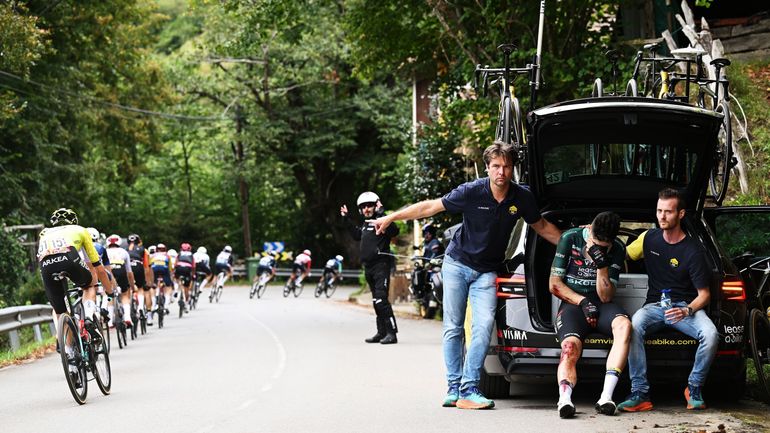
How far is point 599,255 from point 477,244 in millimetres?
966

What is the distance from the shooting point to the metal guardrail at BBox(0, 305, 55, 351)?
18578 millimetres

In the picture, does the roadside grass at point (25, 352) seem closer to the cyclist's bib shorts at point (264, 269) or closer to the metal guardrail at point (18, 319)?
the metal guardrail at point (18, 319)

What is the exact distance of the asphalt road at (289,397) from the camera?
9117 mm

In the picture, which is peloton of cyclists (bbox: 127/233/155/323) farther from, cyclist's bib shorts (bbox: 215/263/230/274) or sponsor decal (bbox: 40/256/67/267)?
cyclist's bib shorts (bbox: 215/263/230/274)

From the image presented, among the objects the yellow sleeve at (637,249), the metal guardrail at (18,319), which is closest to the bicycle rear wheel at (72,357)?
the yellow sleeve at (637,249)

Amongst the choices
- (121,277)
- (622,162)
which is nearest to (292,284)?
(121,277)

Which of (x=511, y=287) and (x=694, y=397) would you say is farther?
(x=511, y=287)

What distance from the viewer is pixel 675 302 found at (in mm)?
9508

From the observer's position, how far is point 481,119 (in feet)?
76.3

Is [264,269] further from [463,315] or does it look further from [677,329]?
[677,329]

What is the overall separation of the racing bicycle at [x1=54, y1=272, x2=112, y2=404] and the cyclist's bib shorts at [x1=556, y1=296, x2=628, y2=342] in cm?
445

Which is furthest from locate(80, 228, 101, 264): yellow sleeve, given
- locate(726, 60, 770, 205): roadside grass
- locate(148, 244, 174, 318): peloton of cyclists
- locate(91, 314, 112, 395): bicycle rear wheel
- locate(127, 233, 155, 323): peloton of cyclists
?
locate(148, 244, 174, 318): peloton of cyclists

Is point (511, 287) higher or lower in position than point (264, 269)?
higher

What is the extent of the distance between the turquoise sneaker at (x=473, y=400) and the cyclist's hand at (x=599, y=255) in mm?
1384
